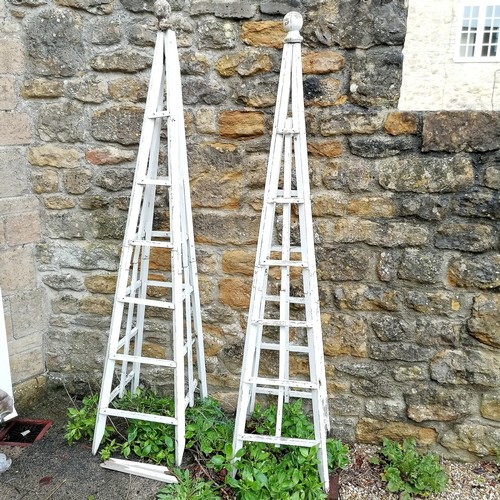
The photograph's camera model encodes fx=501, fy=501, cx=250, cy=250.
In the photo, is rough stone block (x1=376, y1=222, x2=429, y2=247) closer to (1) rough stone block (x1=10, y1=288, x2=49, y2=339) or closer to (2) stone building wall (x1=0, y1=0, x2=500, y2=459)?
(2) stone building wall (x1=0, y1=0, x2=500, y2=459)

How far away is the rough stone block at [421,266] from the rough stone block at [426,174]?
12.7 inches

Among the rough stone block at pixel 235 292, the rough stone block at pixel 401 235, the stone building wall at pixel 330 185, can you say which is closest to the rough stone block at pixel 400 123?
the stone building wall at pixel 330 185

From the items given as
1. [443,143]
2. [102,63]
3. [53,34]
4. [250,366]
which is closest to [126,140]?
[102,63]

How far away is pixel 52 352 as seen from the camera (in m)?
3.09

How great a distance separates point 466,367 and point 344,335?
644 millimetres

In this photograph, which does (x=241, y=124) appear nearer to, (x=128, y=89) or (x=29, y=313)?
(x=128, y=89)

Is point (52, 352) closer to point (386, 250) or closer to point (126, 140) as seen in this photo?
point (126, 140)

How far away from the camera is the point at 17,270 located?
2.88 meters

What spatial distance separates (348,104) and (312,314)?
42.3 inches

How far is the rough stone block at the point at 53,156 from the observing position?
280 cm

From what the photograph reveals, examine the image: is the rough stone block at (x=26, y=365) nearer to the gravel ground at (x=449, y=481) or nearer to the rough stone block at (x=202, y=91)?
the rough stone block at (x=202, y=91)

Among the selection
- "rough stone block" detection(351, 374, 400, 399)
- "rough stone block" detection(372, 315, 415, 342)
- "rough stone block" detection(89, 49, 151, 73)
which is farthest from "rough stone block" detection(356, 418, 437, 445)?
"rough stone block" detection(89, 49, 151, 73)

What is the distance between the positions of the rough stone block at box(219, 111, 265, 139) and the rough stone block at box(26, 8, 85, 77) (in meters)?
0.84

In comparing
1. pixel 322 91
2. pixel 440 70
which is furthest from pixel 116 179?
pixel 440 70
